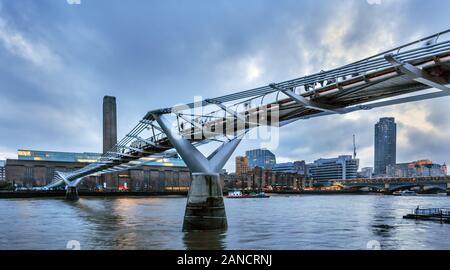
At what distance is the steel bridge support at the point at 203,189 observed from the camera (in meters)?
30.9

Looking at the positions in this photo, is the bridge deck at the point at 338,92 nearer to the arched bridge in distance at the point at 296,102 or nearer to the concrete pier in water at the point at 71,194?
the arched bridge in distance at the point at 296,102

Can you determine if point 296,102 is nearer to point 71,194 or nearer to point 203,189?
point 203,189

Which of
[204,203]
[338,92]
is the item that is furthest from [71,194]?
[338,92]

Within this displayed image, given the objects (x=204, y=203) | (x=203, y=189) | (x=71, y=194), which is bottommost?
(x=71, y=194)

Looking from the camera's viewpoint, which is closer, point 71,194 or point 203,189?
point 203,189

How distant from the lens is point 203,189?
30.9 meters

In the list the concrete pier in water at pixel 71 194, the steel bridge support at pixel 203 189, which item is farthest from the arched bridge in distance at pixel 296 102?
the concrete pier in water at pixel 71 194

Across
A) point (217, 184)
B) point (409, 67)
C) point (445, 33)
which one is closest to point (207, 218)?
point (217, 184)

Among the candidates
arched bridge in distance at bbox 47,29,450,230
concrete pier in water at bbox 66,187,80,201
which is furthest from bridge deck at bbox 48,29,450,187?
concrete pier in water at bbox 66,187,80,201

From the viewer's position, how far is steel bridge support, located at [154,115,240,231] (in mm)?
30891

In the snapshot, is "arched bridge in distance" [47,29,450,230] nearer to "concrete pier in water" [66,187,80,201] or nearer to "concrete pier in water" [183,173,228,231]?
"concrete pier in water" [183,173,228,231]
